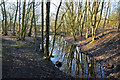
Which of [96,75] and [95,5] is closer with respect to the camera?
[96,75]

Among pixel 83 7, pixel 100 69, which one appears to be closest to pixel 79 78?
pixel 100 69

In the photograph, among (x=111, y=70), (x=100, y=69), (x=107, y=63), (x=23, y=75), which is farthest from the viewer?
(x=107, y=63)

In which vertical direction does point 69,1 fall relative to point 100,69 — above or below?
above

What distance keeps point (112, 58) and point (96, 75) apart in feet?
12.6

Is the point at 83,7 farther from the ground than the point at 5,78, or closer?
farther from the ground

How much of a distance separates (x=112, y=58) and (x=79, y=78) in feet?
17.7

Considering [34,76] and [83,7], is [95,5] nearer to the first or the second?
[83,7]

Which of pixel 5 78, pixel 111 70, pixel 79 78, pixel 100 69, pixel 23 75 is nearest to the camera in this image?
pixel 5 78

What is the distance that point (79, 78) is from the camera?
8.87 meters

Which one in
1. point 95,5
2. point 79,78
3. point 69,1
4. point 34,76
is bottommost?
point 79,78

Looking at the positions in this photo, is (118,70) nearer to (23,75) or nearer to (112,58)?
(112,58)

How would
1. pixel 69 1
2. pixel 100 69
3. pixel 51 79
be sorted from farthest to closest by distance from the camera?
pixel 69 1, pixel 100 69, pixel 51 79

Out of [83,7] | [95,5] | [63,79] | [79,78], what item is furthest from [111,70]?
[83,7]

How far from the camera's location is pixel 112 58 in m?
12.2
